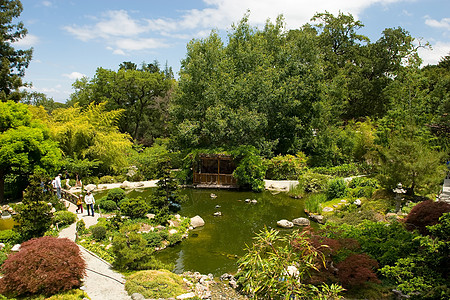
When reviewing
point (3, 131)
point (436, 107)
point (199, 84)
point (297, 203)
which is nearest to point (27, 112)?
point (3, 131)

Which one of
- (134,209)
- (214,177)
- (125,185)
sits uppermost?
(214,177)

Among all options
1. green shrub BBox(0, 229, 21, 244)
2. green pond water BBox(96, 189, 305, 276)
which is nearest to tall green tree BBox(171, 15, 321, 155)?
green pond water BBox(96, 189, 305, 276)

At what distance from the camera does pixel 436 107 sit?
22.7 meters

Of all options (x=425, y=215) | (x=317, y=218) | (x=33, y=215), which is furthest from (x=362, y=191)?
(x=33, y=215)

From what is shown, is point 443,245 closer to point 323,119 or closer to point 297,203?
point 297,203

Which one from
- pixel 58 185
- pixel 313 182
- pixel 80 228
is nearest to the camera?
pixel 80 228

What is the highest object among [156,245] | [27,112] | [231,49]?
[231,49]

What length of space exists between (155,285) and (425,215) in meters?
8.15

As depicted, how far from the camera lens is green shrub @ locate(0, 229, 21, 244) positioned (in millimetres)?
10836

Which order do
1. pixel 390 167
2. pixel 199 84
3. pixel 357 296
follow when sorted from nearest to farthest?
1. pixel 357 296
2. pixel 390 167
3. pixel 199 84

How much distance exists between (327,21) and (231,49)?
1610 cm

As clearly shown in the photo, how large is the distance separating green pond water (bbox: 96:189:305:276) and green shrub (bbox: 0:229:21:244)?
4993 mm

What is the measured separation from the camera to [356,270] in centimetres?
786

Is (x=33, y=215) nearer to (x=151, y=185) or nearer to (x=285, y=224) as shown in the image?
(x=285, y=224)
